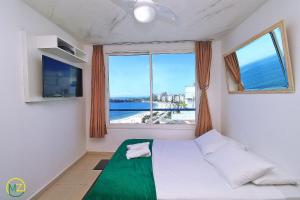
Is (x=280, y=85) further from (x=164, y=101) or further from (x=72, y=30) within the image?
(x=72, y=30)

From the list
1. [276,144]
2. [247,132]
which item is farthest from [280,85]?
[247,132]

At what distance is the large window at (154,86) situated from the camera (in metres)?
3.56

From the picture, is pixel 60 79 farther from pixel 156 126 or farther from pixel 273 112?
pixel 273 112

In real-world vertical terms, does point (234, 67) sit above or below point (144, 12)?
below

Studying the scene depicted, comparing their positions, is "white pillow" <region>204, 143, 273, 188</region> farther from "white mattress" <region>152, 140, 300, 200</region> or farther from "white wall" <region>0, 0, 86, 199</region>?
"white wall" <region>0, 0, 86, 199</region>

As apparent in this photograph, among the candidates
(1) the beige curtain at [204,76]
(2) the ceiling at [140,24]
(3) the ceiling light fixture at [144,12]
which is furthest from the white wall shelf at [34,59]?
(1) the beige curtain at [204,76]

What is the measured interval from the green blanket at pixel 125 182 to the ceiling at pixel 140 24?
1940 millimetres

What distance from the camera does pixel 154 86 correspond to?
11.8 ft

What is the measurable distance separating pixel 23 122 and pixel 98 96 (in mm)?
1654

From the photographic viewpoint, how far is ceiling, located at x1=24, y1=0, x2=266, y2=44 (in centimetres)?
196

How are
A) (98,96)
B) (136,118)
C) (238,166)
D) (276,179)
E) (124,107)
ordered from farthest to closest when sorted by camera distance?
(124,107), (136,118), (98,96), (238,166), (276,179)

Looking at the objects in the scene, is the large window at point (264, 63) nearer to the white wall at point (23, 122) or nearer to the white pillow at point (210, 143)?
the white pillow at point (210, 143)

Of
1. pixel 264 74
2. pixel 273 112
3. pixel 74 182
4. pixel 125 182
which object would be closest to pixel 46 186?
pixel 74 182

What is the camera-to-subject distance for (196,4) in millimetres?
1957
